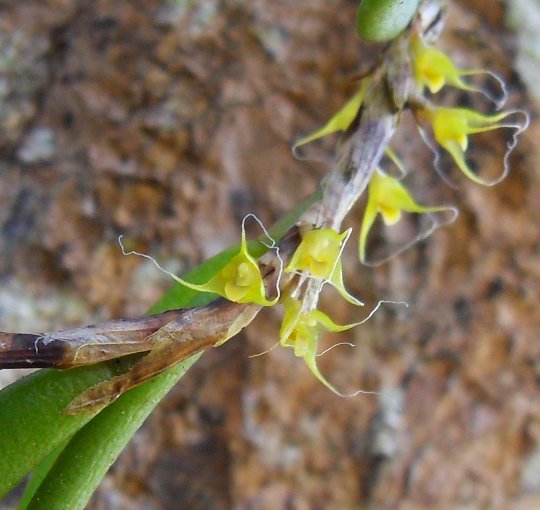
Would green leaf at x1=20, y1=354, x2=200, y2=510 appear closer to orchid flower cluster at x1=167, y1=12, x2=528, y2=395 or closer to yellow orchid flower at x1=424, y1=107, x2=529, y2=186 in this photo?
orchid flower cluster at x1=167, y1=12, x2=528, y2=395

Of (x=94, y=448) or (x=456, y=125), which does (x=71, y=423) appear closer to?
(x=94, y=448)

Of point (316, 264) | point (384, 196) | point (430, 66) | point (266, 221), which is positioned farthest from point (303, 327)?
point (266, 221)

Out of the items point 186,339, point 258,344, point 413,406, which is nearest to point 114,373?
point 186,339

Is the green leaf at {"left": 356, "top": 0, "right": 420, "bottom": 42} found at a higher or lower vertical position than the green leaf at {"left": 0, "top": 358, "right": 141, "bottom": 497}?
higher

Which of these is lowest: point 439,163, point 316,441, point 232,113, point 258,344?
point 316,441

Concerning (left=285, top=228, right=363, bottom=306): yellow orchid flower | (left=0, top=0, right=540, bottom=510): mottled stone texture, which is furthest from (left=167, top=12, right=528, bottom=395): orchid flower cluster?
(left=0, top=0, right=540, bottom=510): mottled stone texture

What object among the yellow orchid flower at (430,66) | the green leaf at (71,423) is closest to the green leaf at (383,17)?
the yellow orchid flower at (430,66)

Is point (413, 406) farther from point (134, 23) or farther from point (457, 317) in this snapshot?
point (134, 23)
